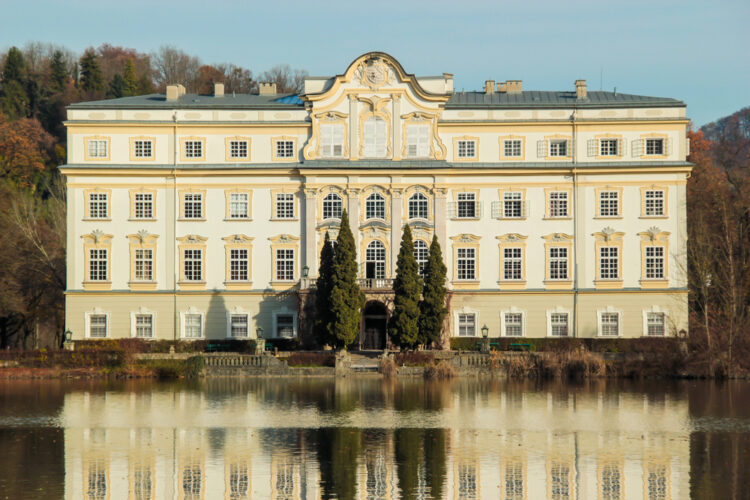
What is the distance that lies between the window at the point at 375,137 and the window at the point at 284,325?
9.50 m

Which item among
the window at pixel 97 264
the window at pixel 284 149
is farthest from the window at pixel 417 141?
the window at pixel 97 264

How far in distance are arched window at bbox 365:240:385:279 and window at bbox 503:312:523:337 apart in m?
7.14

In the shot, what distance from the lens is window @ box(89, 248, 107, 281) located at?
55500 mm

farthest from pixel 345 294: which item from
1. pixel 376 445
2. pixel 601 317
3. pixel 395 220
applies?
pixel 376 445

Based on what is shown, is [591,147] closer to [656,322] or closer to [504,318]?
[656,322]

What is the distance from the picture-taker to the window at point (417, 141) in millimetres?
55625

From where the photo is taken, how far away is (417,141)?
55.7 m

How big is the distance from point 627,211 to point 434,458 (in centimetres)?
3290

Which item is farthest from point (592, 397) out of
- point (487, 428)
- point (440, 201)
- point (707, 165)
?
point (707, 165)

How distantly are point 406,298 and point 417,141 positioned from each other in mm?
10152

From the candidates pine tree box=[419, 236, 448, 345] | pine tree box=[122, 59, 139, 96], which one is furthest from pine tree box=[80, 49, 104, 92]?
pine tree box=[419, 236, 448, 345]

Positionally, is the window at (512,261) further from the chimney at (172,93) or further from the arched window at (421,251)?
the chimney at (172,93)

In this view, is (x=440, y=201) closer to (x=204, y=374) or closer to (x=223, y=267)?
(x=223, y=267)

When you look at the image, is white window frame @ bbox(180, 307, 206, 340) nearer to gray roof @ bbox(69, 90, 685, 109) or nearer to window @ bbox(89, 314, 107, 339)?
window @ bbox(89, 314, 107, 339)
